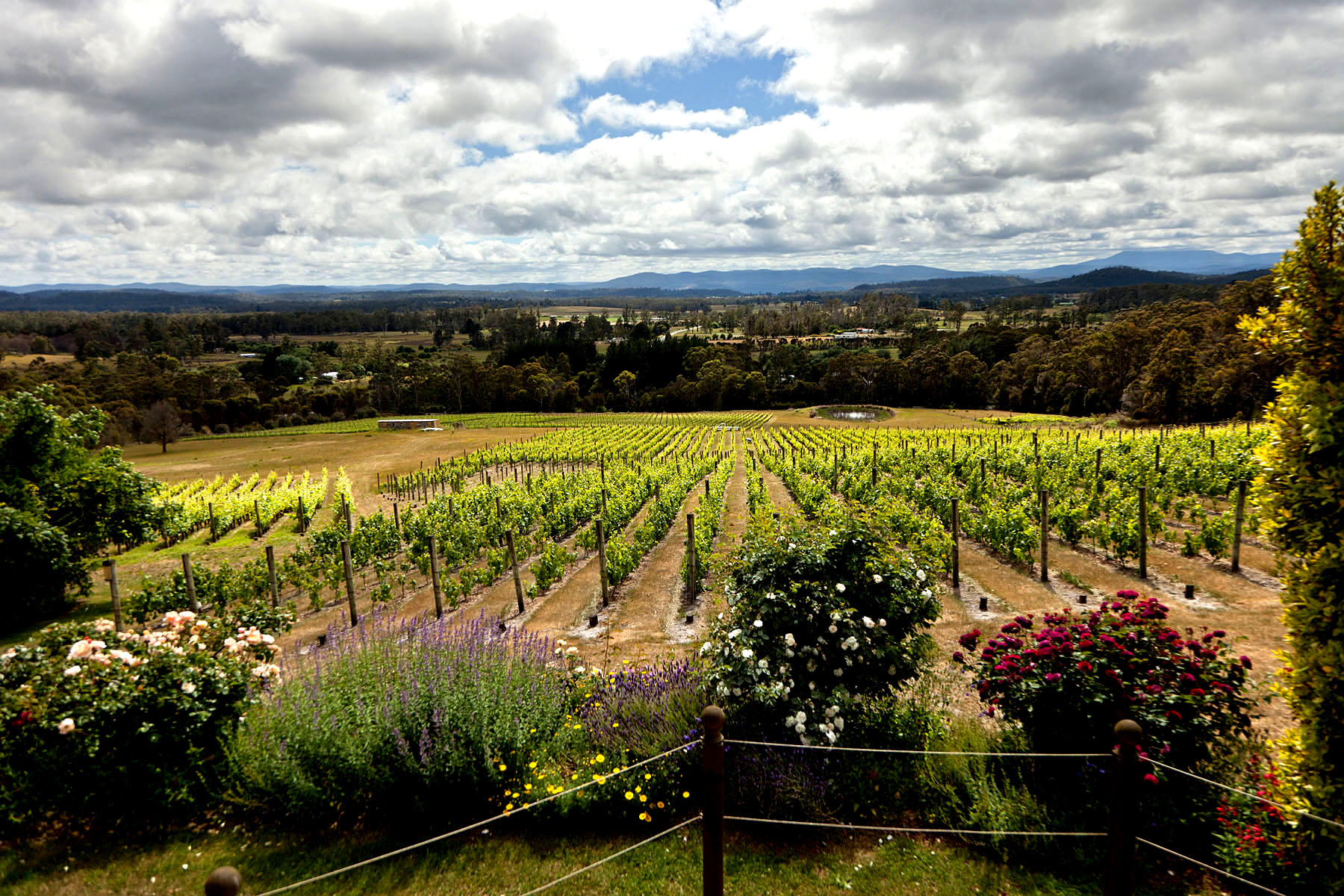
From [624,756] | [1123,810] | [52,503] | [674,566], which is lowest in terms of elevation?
[674,566]

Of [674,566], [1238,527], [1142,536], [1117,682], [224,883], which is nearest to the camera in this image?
[224,883]

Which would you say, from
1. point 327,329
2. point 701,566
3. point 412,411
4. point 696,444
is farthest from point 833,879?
point 327,329

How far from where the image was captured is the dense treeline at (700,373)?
4919 centimetres

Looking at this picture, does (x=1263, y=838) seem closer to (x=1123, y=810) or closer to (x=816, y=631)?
(x=1123, y=810)

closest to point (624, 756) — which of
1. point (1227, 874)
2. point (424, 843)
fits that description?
point (424, 843)

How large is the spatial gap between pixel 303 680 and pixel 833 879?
16.1 ft

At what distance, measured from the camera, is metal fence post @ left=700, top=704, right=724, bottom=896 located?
3395 mm

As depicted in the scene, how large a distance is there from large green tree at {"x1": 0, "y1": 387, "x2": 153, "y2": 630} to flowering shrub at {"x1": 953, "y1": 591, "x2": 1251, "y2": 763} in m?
14.4

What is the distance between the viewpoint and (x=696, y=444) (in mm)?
45188

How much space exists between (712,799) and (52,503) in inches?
584

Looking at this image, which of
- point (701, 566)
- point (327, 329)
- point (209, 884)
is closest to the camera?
point (209, 884)

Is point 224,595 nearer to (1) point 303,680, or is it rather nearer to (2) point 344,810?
(1) point 303,680

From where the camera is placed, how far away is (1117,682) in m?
4.37

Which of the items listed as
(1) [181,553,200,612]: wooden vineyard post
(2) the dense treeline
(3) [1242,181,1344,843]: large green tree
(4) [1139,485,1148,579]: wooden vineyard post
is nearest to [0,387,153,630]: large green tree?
(1) [181,553,200,612]: wooden vineyard post
